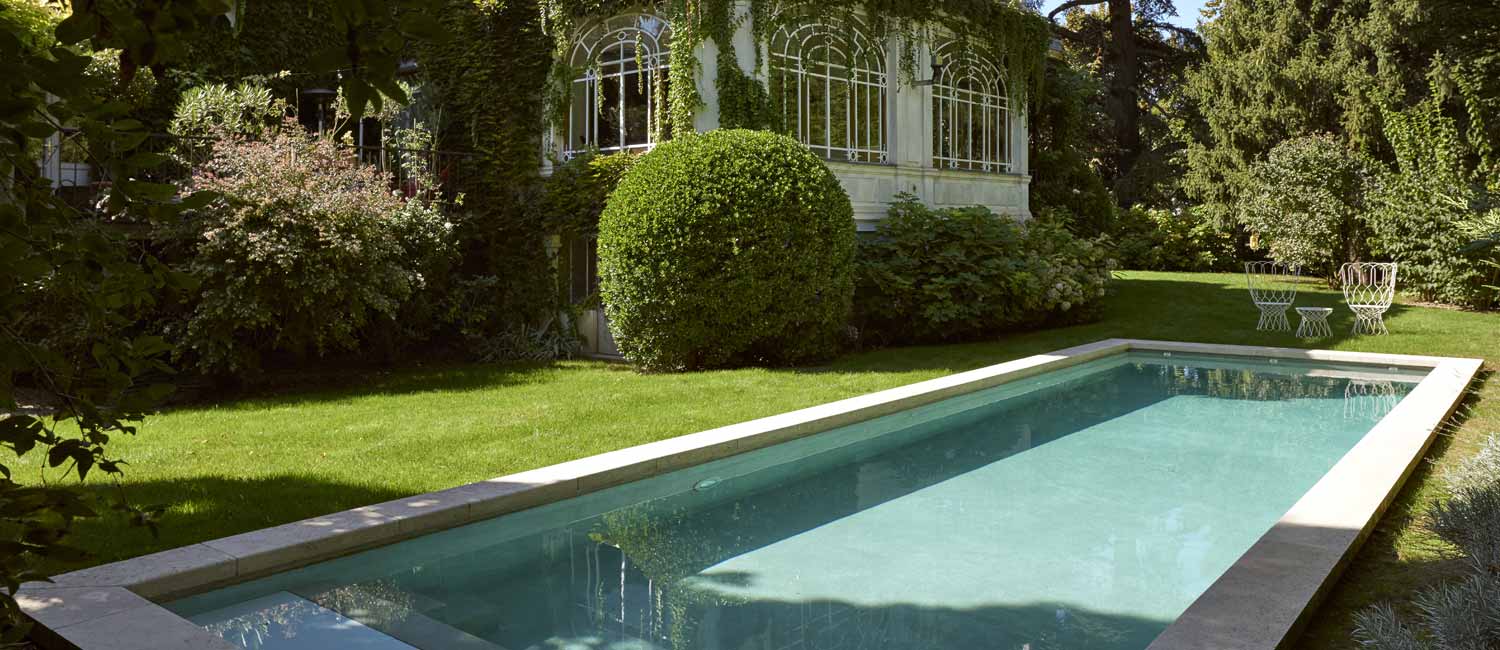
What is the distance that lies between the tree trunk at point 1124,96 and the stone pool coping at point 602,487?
67.7 ft

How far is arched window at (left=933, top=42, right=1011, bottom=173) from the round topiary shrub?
16.2 ft

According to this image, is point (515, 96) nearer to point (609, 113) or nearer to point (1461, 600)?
point (609, 113)

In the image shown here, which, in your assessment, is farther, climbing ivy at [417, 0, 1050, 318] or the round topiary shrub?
climbing ivy at [417, 0, 1050, 318]

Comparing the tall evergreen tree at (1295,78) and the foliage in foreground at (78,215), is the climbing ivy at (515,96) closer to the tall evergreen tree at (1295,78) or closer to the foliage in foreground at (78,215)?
the tall evergreen tree at (1295,78)

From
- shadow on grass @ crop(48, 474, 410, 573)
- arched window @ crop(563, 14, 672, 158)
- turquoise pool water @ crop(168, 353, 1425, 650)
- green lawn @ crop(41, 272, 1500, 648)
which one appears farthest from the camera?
arched window @ crop(563, 14, 672, 158)

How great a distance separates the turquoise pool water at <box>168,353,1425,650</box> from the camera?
4555 millimetres

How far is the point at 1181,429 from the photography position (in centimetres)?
922

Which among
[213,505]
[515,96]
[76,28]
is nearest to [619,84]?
[515,96]

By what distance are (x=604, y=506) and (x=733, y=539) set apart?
2.78ft

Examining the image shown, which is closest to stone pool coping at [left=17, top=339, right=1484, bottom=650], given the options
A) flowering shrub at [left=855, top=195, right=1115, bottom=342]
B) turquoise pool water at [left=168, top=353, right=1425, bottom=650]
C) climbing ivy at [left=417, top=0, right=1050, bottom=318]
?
turquoise pool water at [left=168, top=353, right=1425, bottom=650]

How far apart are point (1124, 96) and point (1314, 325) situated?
16.0m

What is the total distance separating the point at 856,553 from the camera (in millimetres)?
5723

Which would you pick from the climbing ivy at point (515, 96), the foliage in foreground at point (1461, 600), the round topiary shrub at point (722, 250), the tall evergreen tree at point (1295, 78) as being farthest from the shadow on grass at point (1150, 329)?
the foliage in foreground at point (1461, 600)

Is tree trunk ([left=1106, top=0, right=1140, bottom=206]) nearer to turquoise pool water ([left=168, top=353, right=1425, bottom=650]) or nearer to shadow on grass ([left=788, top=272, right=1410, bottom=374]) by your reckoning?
shadow on grass ([left=788, top=272, right=1410, bottom=374])
